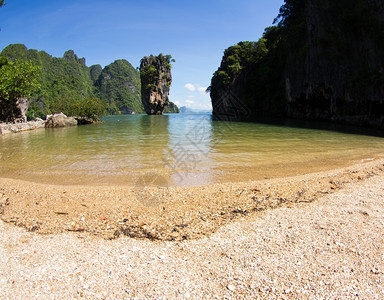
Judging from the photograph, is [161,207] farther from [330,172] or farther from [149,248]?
[330,172]

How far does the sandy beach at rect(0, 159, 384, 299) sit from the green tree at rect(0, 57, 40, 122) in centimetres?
2993

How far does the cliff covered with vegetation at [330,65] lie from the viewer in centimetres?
2270

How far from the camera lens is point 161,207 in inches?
191

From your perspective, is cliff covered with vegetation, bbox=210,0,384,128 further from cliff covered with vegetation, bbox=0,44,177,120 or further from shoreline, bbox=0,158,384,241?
cliff covered with vegetation, bbox=0,44,177,120

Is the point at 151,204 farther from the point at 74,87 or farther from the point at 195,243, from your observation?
the point at 74,87

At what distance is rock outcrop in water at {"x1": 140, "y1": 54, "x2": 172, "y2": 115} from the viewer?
85.1 meters

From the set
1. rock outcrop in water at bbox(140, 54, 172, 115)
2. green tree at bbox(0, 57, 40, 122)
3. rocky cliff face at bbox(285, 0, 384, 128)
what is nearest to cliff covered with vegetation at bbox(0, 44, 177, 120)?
green tree at bbox(0, 57, 40, 122)

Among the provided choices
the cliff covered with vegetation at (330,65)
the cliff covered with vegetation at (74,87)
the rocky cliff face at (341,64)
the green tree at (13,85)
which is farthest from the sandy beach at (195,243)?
the cliff covered with vegetation at (74,87)

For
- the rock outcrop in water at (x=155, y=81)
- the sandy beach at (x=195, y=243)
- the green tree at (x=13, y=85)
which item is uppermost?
the rock outcrop in water at (x=155, y=81)

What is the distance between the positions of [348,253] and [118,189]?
5010mm

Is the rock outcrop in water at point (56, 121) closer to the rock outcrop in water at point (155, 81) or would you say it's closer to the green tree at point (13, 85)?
the green tree at point (13, 85)

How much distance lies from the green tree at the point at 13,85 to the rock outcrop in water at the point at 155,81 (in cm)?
5463

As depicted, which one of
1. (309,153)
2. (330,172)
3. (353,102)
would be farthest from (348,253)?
(353,102)

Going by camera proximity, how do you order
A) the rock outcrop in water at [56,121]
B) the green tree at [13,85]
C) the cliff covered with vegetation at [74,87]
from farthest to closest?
the cliff covered with vegetation at [74,87]
the rock outcrop in water at [56,121]
the green tree at [13,85]
